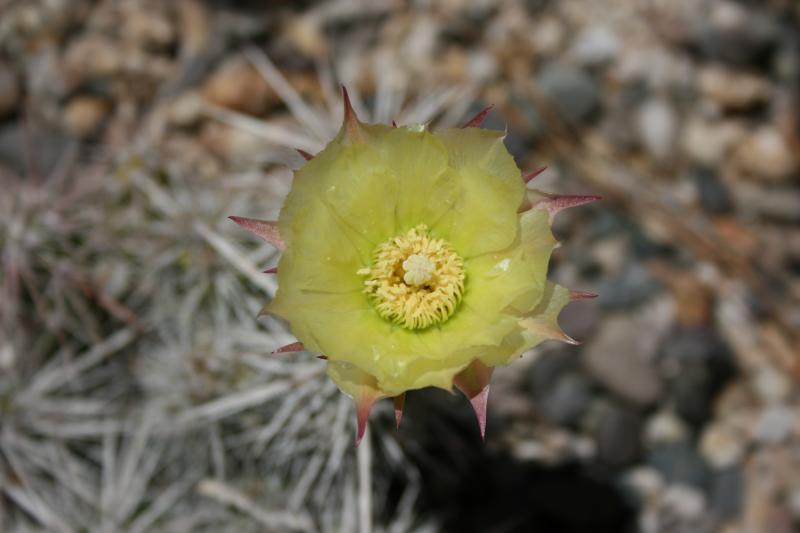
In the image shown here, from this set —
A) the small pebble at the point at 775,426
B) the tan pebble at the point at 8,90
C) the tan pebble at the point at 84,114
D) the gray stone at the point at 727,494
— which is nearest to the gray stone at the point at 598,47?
the small pebble at the point at 775,426

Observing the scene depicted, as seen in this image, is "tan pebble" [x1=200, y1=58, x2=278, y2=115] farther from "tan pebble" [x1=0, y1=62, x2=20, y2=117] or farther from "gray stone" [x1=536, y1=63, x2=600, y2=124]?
"gray stone" [x1=536, y1=63, x2=600, y2=124]

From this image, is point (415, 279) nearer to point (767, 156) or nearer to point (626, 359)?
point (626, 359)

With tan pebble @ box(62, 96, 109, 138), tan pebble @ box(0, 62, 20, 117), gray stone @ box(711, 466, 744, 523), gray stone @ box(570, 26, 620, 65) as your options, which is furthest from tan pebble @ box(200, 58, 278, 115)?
gray stone @ box(711, 466, 744, 523)

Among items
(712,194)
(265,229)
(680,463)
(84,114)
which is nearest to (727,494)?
(680,463)

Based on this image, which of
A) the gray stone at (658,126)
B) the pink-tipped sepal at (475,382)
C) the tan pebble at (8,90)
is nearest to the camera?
the pink-tipped sepal at (475,382)

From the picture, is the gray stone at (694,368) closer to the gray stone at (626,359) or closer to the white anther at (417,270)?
the gray stone at (626,359)
